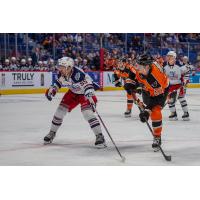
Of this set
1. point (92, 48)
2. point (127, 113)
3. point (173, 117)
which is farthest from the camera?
point (92, 48)

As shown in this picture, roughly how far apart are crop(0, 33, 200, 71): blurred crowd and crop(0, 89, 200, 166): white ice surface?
1.09 meters

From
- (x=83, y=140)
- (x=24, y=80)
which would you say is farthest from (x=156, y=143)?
(x=24, y=80)

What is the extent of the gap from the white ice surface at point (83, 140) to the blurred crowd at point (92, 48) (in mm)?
1087

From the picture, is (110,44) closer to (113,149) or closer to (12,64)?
(12,64)

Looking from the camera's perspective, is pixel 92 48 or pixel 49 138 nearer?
pixel 49 138

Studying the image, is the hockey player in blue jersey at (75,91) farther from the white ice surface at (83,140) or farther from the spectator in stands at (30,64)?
the spectator in stands at (30,64)

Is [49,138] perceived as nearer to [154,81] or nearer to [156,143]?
[156,143]

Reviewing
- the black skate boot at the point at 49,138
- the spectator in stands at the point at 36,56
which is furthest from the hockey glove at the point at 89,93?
the spectator in stands at the point at 36,56

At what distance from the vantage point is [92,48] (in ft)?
34.4

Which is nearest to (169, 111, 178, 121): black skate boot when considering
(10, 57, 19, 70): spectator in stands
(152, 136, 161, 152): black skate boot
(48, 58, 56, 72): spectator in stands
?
(152, 136, 161, 152): black skate boot

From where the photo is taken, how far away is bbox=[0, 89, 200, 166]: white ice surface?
526 cm

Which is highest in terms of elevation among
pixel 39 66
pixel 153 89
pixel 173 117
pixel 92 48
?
pixel 92 48

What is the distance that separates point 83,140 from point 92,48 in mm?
4380
